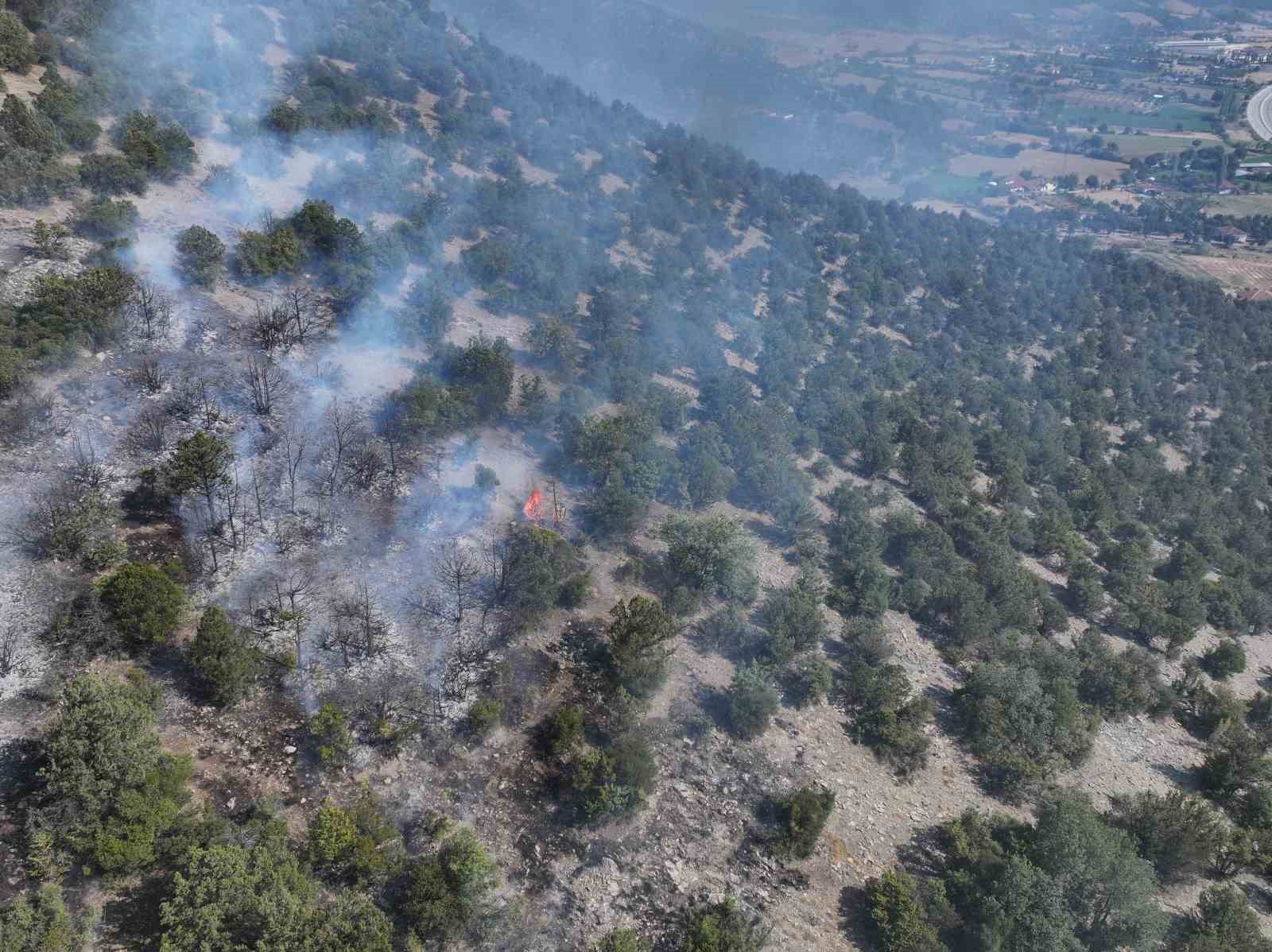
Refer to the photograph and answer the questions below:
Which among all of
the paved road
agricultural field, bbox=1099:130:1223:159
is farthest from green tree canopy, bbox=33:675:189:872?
the paved road

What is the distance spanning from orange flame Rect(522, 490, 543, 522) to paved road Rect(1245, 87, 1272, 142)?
14110 centimetres

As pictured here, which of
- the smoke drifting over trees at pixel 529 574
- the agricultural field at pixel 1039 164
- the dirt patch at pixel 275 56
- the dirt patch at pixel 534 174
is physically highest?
the dirt patch at pixel 275 56

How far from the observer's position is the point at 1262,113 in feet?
425

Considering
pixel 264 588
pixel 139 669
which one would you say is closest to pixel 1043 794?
pixel 264 588

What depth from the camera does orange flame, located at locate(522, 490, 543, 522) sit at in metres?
27.9

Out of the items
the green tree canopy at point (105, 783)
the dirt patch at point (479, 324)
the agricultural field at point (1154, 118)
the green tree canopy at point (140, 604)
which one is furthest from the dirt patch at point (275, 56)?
the agricultural field at point (1154, 118)

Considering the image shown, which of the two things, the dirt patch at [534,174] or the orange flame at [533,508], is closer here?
the orange flame at [533,508]

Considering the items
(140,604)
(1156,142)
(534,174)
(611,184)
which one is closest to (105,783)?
(140,604)

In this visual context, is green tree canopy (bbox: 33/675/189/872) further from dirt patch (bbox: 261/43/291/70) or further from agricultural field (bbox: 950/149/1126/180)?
agricultural field (bbox: 950/149/1126/180)

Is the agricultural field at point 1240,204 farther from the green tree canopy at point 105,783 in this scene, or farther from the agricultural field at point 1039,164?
the green tree canopy at point 105,783

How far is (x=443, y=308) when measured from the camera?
35.9 metres

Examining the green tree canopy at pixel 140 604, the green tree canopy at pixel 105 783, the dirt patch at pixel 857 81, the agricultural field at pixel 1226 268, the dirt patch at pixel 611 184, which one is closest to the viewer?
the green tree canopy at pixel 105 783

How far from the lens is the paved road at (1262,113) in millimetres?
121375

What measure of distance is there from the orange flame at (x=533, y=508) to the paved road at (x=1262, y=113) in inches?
5555
